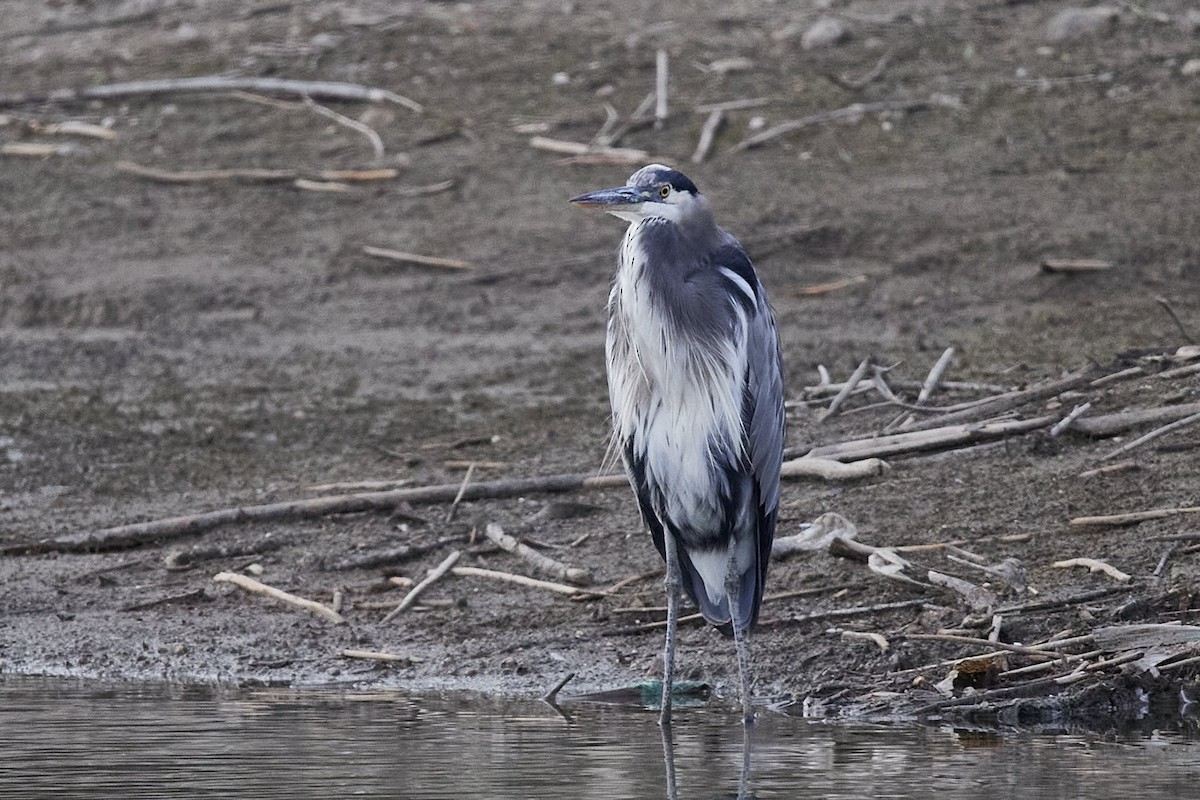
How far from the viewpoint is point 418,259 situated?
11.4 meters

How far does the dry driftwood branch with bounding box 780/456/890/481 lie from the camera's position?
7.89 metres

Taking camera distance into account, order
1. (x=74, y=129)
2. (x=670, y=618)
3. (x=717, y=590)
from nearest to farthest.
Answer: (x=670, y=618) < (x=717, y=590) < (x=74, y=129)

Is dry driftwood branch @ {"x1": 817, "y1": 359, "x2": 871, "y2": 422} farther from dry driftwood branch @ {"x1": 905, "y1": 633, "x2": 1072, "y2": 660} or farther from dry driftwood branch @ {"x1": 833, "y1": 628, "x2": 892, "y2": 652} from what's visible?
dry driftwood branch @ {"x1": 905, "y1": 633, "x2": 1072, "y2": 660}

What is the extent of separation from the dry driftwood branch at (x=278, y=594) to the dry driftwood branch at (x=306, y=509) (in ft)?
1.44

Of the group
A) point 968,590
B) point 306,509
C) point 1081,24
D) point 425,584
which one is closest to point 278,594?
point 425,584

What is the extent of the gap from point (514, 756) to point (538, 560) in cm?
219

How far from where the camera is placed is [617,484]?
8281 mm

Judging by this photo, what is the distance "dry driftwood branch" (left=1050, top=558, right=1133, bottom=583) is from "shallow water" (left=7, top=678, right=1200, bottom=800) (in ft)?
3.49

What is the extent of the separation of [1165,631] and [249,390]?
588cm

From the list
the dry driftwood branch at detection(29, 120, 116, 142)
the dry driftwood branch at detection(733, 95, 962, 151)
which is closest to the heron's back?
the dry driftwood branch at detection(733, 95, 962, 151)

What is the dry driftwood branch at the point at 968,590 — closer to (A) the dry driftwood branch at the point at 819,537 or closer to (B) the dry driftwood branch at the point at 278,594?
(A) the dry driftwood branch at the point at 819,537

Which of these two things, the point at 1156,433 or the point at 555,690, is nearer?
the point at 555,690

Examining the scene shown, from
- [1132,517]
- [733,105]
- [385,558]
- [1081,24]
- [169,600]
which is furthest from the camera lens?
[1081,24]

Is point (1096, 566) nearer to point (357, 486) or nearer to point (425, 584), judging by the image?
point (425, 584)
